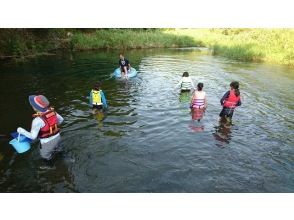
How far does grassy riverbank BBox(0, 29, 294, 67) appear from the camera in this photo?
2631 centimetres

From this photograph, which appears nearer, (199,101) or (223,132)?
(223,132)

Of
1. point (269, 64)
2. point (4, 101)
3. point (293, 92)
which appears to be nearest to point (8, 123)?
point (4, 101)

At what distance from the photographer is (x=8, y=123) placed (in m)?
11.1

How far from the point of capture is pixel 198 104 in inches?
472

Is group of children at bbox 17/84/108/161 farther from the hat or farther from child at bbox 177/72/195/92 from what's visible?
child at bbox 177/72/195/92

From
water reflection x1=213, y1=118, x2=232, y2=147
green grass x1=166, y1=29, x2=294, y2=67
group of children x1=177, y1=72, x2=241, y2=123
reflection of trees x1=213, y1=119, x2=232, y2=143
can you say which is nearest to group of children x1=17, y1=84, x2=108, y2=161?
water reflection x1=213, y1=118, x2=232, y2=147

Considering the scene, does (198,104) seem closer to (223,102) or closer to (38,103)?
(223,102)

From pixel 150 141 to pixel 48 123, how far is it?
144 inches

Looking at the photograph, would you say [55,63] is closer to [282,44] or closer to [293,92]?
[293,92]

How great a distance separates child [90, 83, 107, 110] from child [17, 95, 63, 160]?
14.0 ft

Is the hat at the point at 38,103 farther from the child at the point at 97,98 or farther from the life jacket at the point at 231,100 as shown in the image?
the life jacket at the point at 231,100

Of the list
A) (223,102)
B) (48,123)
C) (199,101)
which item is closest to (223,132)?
(223,102)

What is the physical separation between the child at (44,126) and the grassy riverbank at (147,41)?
21.1 m
